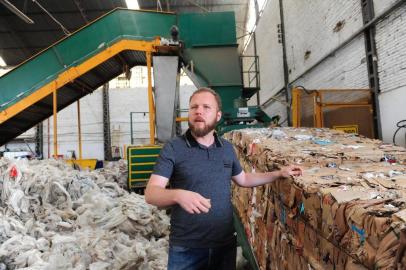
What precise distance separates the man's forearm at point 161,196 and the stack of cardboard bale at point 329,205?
1.86ft

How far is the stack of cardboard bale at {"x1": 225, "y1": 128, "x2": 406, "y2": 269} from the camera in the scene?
1004 millimetres

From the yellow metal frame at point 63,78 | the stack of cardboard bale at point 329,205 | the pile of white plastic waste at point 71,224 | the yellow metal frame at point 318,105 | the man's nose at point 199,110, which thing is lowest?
the pile of white plastic waste at point 71,224

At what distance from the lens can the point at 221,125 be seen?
571 cm

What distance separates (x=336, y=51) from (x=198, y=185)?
5539mm

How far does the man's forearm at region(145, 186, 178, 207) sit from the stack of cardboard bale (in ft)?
1.86

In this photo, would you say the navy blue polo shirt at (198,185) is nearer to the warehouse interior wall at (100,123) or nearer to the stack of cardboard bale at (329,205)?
the stack of cardboard bale at (329,205)

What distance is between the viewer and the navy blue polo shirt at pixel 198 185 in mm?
1633

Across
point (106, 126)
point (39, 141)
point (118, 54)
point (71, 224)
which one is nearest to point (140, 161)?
point (71, 224)

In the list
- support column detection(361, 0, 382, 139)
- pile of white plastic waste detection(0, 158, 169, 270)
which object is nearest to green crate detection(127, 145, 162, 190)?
pile of white plastic waste detection(0, 158, 169, 270)

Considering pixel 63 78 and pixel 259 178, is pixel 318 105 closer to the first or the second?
pixel 259 178

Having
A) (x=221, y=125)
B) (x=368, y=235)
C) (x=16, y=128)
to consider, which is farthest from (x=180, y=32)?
(x=368, y=235)

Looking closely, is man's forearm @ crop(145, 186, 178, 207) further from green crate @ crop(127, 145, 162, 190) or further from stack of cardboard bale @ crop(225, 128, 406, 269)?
green crate @ crop(127, 145, 162, 190)

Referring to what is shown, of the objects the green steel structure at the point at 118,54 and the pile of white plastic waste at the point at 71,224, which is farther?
the green steel structure at the point at 118,54

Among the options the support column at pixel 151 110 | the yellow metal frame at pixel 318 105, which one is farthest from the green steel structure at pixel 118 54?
the yellow metal frame at pixel 318 105
